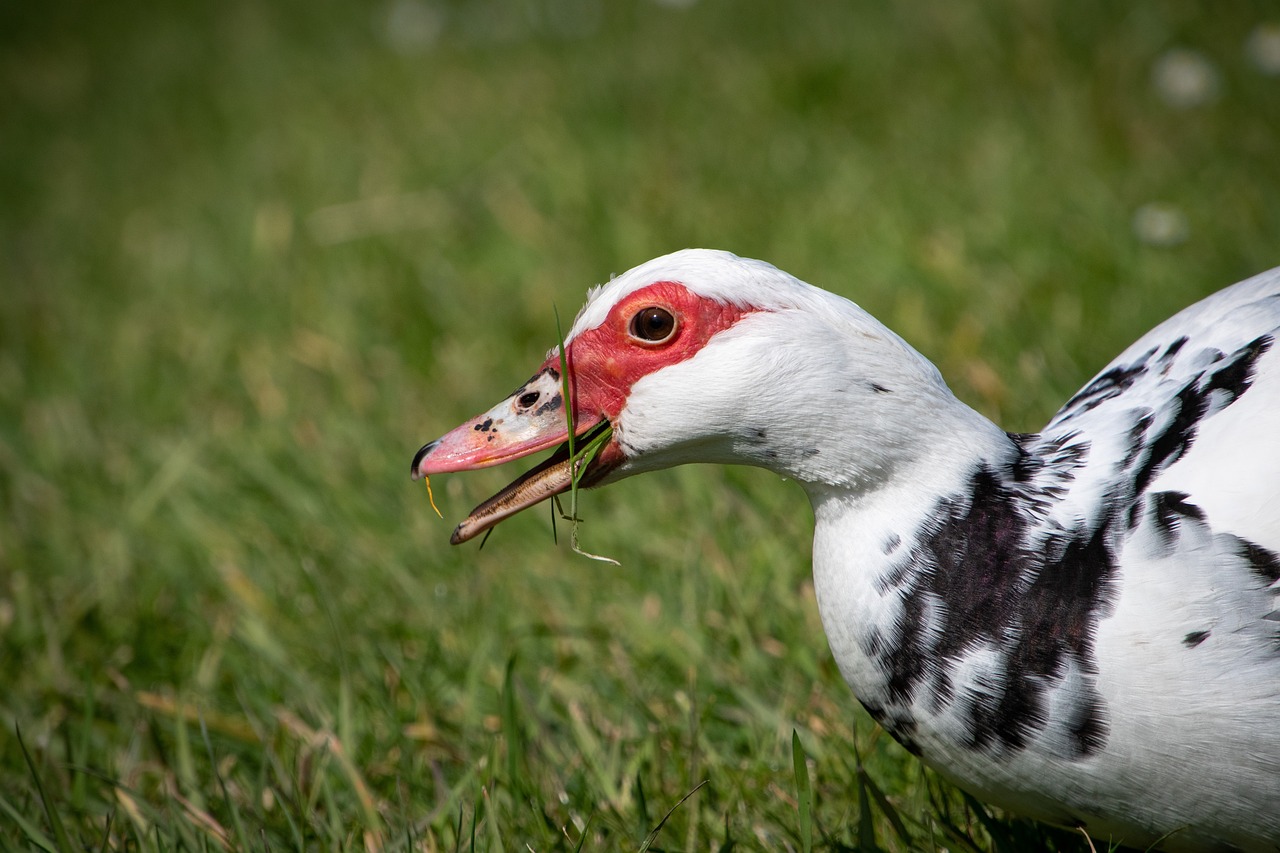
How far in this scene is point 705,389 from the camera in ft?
Answer: 5.09

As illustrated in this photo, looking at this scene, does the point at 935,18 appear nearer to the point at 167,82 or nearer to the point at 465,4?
the point at 465,4

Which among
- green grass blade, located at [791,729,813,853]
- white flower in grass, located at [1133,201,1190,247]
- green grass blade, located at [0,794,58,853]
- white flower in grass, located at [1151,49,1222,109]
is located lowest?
green grass blade, located at [0,794,58,853]

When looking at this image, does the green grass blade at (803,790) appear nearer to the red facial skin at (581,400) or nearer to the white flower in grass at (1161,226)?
the red facial skin at (581,400)

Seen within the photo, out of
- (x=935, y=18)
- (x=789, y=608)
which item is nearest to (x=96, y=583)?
(x=789, y=608)

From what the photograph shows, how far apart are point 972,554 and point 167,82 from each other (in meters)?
6.64

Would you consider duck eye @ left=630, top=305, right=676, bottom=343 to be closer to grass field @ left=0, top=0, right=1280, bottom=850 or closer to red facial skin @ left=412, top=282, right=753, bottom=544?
red facial skin @ left=412, top=282, right=753, bottom=544

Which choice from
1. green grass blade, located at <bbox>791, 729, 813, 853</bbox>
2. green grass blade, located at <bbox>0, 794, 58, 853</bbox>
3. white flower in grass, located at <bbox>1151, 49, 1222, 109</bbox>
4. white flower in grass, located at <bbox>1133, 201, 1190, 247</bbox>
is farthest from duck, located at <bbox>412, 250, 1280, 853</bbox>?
white flower in grass, located at <bbox>1151, 49, 1222, 109</bbox>

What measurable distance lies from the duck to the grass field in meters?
0.32

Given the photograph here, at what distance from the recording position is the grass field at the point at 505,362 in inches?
81.0

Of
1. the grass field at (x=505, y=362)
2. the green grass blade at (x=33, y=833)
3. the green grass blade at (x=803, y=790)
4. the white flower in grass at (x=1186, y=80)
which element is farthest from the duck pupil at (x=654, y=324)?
the white flower in grass at (x=1186, y=80)

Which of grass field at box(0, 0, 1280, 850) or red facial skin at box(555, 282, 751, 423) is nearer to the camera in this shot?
red facial skin at box(555, 282, 751, 423)

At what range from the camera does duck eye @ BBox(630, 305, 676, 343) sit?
1.57 metres

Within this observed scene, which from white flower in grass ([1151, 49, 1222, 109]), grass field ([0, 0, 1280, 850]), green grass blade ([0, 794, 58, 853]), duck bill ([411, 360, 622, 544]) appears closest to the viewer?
duck bill ([411, 360, 622, 544])

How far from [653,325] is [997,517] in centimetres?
52
